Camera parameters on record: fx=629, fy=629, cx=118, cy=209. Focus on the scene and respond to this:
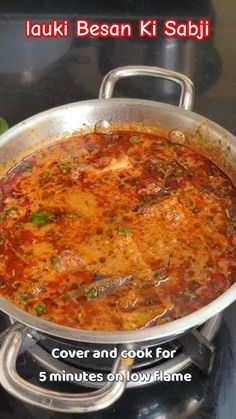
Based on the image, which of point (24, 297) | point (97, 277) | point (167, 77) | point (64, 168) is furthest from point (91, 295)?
point (167, 77)

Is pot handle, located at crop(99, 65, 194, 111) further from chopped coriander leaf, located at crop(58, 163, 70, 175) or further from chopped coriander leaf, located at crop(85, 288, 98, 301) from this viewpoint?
chopped coriander leaf, located at crop(85, 288, 98, 301)

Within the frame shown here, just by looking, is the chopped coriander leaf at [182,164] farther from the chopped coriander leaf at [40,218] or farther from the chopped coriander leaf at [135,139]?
the chopped coriander leaf at [40,218]

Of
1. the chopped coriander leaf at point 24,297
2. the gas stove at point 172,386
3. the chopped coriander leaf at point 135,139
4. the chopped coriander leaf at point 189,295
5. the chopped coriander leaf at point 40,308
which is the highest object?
the chopped coriander leaf at point 135,139

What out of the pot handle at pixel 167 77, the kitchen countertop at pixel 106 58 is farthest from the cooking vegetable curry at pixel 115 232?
the kitchen countertop at pixel 106 58

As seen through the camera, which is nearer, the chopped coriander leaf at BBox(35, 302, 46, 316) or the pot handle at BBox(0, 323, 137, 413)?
the pot handle at BBox(0, 323, 137, 413)

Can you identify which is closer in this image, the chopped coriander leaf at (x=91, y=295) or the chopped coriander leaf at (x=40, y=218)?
the chopped coriander leaf at (x=91, y=295)

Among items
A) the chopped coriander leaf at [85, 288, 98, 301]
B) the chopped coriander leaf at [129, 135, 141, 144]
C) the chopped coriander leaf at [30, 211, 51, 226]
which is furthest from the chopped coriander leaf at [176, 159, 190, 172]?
the chopped coriander leaf at [85, 288, 98, 301]
